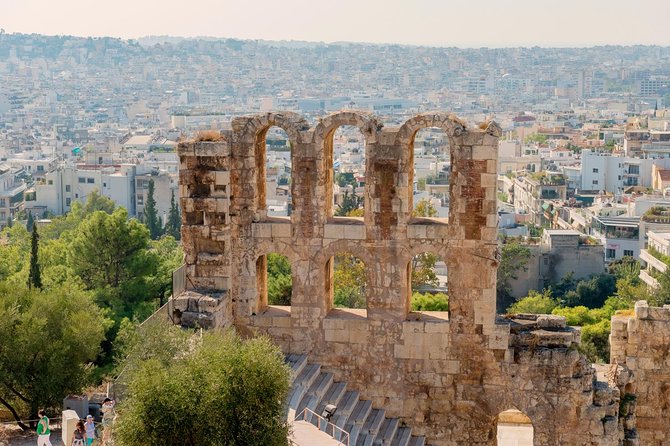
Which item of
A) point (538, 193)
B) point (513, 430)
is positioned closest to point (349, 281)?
point (513, 430)

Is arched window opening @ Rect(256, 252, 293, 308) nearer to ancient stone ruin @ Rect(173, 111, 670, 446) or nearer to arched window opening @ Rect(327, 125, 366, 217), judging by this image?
ancient stone ruin @ Rect(173, 111, 670, 446)

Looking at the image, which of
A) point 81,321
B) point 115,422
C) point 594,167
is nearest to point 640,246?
point 594,167

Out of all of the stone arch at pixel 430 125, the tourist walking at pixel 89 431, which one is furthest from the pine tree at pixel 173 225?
the tourist walking at pixel 89 431

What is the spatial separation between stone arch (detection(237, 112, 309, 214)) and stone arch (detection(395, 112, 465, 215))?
5.13 ft

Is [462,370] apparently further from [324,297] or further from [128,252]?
[128,252]

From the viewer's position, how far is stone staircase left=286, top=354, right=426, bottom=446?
18.9 meters

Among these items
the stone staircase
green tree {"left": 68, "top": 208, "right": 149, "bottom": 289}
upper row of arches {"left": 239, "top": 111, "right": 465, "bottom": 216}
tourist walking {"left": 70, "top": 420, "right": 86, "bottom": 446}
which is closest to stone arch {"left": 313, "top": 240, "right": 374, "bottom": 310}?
upper row of arches {"left": 239, "top": 111, "right": 465, "bottom": 216}

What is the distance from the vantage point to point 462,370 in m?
19.8

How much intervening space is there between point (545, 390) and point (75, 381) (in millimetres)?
7900

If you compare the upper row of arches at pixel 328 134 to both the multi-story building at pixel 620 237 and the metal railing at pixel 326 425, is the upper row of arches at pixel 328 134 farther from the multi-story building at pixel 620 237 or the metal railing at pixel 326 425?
the multi-story building at pixel 620 237

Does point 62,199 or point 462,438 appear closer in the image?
point 462,438

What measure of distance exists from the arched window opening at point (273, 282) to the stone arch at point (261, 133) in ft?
3.69

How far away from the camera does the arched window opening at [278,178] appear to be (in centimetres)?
8700

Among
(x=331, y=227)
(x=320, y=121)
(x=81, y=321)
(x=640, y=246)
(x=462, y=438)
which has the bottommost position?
(x=640, y=246)
